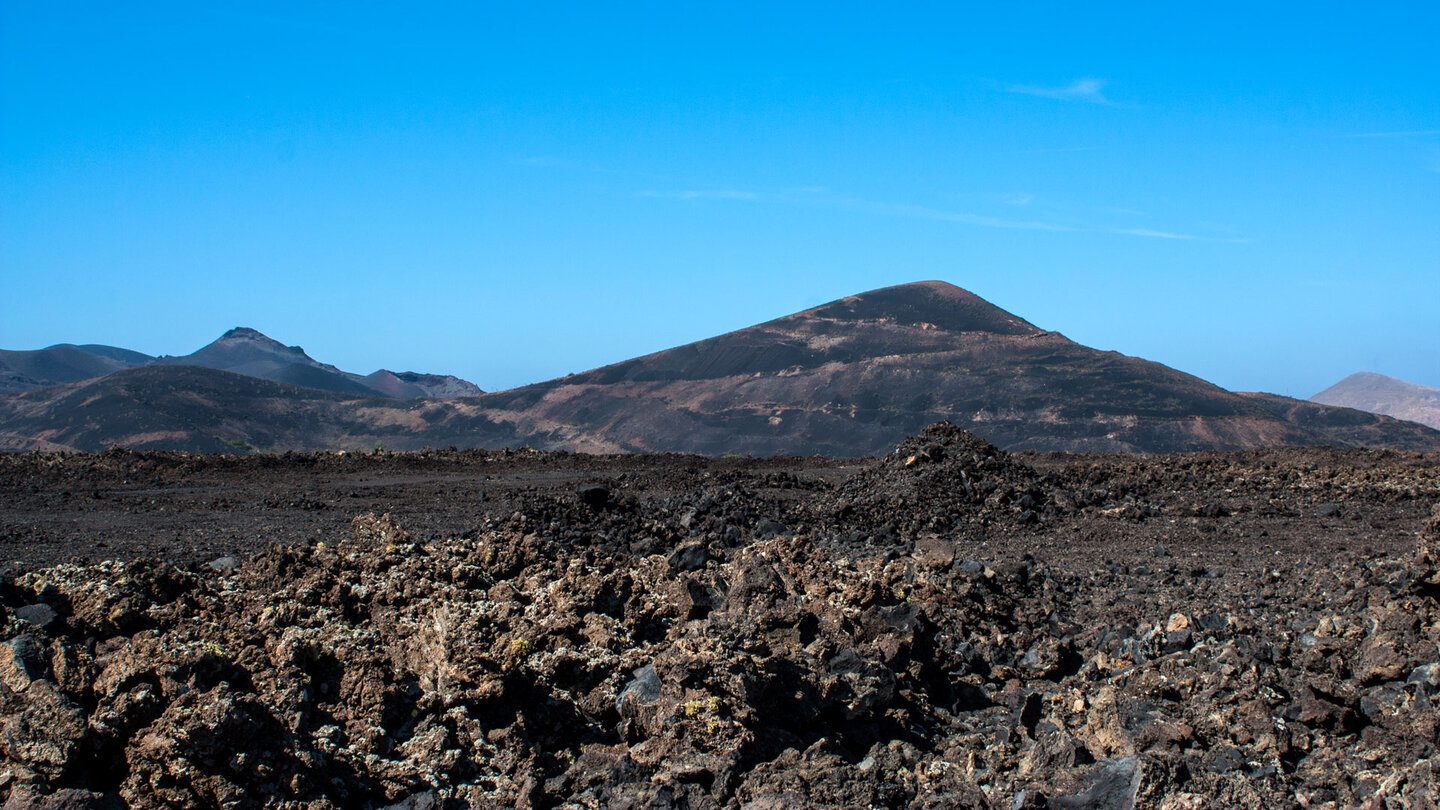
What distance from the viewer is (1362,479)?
58.5 feet

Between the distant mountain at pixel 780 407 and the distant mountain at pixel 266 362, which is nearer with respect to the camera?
the distant mountain at pixel 780 407

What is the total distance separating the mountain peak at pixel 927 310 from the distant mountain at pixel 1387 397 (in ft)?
131

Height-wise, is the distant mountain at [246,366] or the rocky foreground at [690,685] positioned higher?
the distant mountain at [246,366]

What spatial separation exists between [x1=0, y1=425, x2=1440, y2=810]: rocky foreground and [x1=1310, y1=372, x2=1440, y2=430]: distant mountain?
86.4 meters

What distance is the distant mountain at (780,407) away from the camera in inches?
1598

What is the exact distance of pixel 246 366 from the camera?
263 ft

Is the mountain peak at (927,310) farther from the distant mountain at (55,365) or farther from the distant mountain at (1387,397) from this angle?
the distant mountain at (55,365)

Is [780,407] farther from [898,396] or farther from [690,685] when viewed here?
[690,685]

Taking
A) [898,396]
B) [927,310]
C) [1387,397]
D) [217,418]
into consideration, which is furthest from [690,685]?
[1387,397]

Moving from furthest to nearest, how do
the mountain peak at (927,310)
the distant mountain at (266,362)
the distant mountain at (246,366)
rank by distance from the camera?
the distant mountain at (266,362) → the distant mountain at (246,366) → the mountain peak at (927,310)

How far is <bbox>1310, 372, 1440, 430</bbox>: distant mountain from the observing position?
7962 cm

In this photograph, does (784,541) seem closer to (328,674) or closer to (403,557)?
(403,557)

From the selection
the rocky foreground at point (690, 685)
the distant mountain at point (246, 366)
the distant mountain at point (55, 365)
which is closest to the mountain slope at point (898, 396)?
the distant mountain at point (246, 366)

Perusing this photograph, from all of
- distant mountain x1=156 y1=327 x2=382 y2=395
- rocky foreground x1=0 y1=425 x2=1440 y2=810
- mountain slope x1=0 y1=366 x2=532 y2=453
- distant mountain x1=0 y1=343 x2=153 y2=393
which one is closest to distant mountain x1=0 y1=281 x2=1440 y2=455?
mountain slope x1=0 y1=366 x2=532 y2=453
